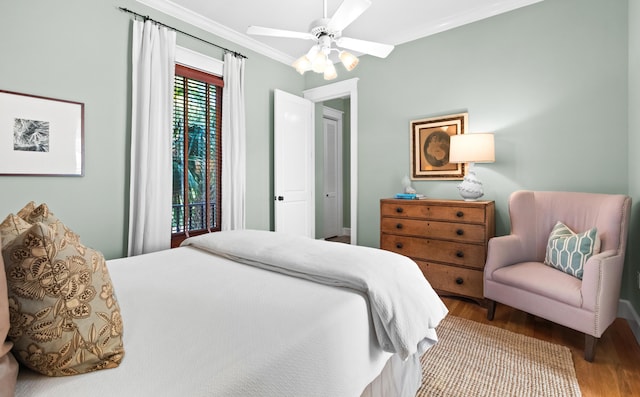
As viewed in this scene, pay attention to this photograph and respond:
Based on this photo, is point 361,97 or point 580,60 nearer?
point 580,60

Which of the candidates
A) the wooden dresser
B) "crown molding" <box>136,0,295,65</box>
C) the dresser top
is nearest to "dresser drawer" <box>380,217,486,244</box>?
the wooden dresser

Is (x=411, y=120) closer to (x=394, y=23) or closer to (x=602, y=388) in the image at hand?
(x=394, y=23)

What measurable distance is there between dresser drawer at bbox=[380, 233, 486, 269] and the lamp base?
17.9 inches

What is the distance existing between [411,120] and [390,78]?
1.93 feet

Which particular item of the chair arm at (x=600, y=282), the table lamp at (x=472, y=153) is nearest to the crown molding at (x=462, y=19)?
the table lamp at (x=472, y=153)

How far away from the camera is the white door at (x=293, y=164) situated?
3.86 meters

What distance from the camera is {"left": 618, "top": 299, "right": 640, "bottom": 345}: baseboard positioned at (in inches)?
86.3

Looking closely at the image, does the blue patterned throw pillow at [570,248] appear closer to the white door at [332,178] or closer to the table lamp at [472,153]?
the table lamp at [472,153]

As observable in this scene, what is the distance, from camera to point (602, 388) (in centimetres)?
166

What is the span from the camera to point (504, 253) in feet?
7.98

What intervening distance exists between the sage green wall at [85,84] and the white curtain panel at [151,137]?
0.09 metres

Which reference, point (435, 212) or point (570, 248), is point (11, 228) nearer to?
point (435, 212)

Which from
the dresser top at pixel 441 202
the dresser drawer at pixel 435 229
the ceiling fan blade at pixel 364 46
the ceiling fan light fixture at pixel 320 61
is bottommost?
the dresser drawer at pixel 435 229

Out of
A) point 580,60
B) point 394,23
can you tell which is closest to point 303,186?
point 394,23
